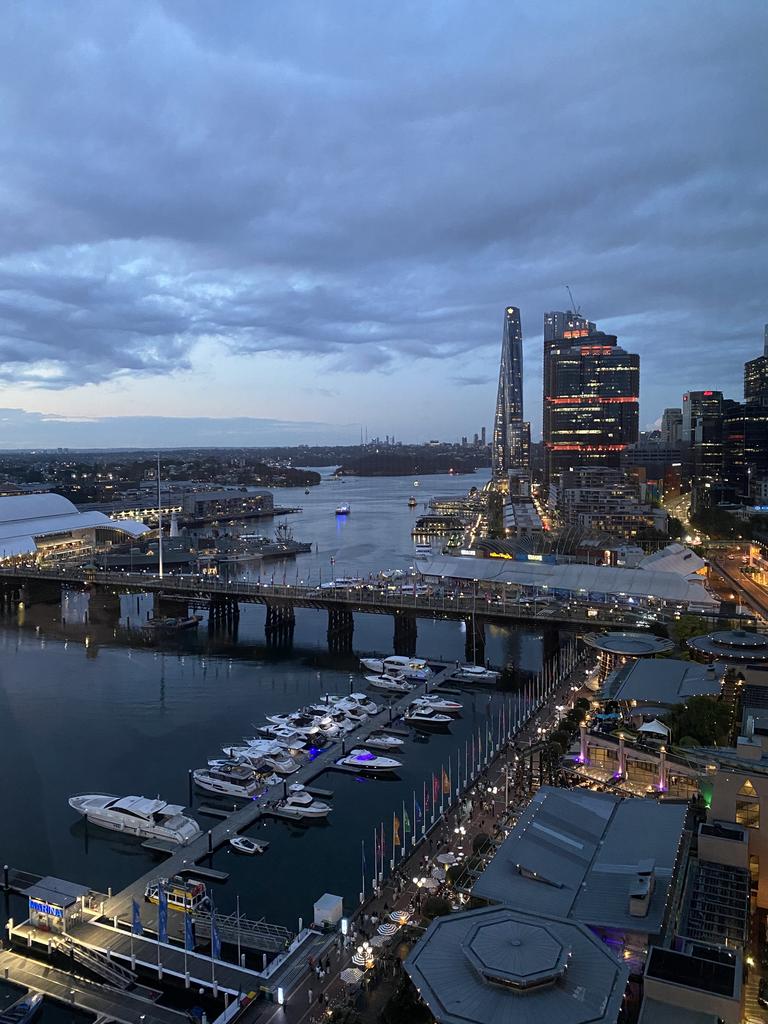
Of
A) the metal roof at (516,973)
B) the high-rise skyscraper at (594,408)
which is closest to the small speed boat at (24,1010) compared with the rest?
the metal roof at (516,973)

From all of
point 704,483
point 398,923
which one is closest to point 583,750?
point 398,923

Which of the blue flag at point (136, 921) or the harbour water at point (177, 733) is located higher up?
the blue flag at point (136, 921)

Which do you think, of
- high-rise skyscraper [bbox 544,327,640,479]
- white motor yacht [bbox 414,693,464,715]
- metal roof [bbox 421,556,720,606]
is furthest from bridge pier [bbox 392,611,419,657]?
high-rise skyscraper [bbox 544,327,640,479]

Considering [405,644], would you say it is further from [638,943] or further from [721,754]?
[638,943]

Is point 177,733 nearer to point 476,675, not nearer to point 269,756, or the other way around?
point 269,756

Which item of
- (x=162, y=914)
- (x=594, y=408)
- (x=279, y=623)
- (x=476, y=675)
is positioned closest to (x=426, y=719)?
(x=476, y=675)

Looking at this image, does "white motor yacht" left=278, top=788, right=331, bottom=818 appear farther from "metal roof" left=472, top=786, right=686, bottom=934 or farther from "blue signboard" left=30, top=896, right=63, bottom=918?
"metal roof" left=472, top=786, right=686, bottom=934

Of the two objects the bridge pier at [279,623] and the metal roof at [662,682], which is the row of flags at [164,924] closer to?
the metal roof at [662,682]
